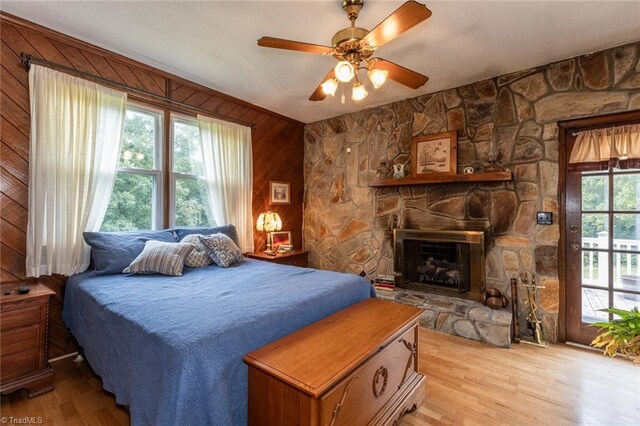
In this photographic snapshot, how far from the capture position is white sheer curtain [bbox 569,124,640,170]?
2.49m

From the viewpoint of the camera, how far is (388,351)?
162 cm

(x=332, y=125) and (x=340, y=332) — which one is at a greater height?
(x=332, y=125)

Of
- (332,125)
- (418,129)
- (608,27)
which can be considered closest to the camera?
(608,27)

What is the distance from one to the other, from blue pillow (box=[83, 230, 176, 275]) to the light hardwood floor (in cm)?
83

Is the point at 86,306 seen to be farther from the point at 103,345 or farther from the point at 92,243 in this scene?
the point at 92,243

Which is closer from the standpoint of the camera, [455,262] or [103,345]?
[103,345]

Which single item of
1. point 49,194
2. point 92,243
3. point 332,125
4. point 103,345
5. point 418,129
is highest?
point 332,125

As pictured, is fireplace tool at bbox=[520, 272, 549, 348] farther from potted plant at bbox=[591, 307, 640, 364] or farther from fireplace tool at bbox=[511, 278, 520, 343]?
potted plant at bbox=[591, 307, 640, 364]

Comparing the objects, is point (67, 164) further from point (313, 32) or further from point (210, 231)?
point (313, 32)

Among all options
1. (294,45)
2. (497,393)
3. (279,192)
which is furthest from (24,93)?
(497,393)

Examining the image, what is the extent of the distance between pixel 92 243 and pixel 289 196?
2615mm

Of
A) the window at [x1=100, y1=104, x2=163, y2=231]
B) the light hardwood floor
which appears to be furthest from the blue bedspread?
the window at [x1=100, y1=104, x2=163, y2=231]

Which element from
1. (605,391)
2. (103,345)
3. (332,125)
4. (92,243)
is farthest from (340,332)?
(332,125)

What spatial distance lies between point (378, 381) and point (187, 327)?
40.2 inches
